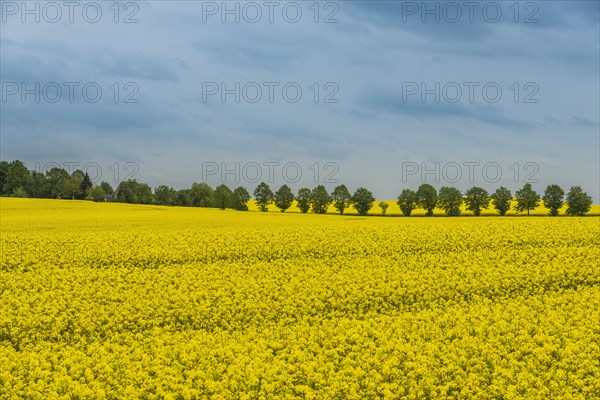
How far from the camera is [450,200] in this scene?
10675 centimetres

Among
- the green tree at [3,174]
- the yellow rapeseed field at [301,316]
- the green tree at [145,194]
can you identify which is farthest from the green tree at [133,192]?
the yellow rapeseed field at [301,316]

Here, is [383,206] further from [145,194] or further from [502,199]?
[145,194]

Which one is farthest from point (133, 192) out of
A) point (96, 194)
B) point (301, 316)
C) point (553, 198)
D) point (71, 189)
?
point (301, 316)

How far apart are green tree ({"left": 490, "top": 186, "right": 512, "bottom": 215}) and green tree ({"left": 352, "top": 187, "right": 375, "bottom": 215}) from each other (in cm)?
2318

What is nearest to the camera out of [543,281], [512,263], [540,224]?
[543,281]

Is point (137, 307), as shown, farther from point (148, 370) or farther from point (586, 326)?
point (586, 326)

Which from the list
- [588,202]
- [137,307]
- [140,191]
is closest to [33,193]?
[140,191]

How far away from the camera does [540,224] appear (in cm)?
4081

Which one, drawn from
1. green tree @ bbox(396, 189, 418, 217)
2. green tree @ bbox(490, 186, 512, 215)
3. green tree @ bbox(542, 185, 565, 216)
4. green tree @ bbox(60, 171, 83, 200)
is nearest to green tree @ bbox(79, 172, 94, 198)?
green tree @ bbox(60, 171, 83, 200)

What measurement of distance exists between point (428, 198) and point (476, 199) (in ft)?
29.5

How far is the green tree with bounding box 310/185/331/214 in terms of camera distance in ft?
368

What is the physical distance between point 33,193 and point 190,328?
141456mm

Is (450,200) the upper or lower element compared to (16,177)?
lower

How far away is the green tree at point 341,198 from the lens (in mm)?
113438
